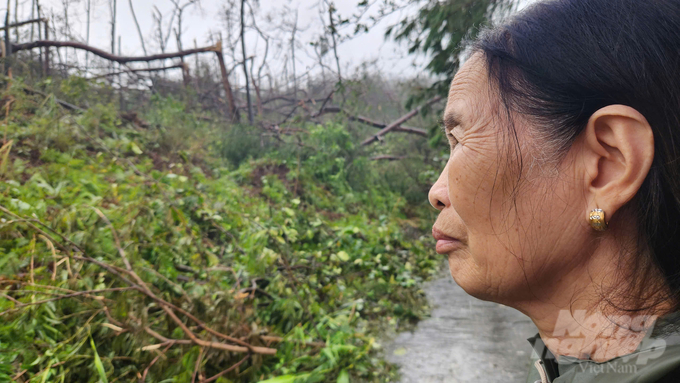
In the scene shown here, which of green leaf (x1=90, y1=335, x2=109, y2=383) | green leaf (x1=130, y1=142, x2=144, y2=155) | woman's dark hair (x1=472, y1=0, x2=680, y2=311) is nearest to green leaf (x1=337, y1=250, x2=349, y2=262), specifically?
green leaf (x1=90, y1=335, x2=109, y2=383)

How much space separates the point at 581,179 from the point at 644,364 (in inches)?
12.8

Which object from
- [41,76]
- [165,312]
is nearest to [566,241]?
[165,312]

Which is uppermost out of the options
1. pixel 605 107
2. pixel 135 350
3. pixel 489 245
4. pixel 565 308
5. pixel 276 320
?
pixel 605 107

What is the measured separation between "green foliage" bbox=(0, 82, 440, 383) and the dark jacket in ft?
6.27

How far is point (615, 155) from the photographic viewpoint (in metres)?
0.76

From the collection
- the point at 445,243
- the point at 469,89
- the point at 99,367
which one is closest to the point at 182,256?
the point at 99,367

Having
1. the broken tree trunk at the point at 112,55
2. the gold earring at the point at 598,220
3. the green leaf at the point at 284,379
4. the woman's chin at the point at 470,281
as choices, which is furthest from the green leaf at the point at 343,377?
the broken tree trunk at the point at 112,55

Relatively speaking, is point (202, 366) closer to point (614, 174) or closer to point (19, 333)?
point (19, 333)

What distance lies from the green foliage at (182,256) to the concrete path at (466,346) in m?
0.22

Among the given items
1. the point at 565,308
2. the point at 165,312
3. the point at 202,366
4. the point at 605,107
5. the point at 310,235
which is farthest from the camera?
the point at 310,235

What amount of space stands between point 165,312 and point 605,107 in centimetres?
257

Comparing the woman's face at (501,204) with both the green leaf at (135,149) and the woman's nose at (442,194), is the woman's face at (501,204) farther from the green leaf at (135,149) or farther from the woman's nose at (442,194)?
the green leaf at (135,149)

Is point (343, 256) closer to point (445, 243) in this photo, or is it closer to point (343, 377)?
point (343, 377)

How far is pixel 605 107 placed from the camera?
28.9 inches
